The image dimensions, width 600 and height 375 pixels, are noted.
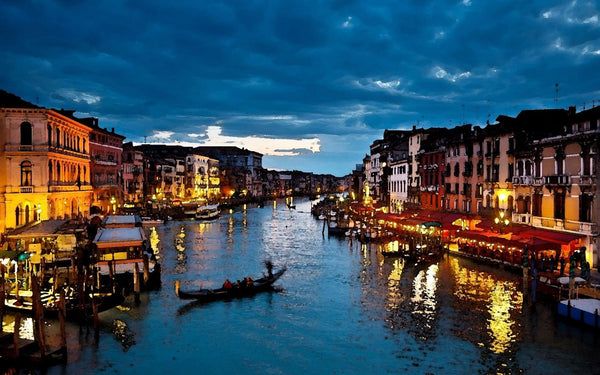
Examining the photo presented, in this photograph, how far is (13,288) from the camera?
28.3 m

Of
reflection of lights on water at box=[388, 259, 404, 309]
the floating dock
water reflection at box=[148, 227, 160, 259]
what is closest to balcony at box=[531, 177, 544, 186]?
reflection of lights on water at box=[388, 259, 404, 309]

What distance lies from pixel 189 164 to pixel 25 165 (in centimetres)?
8173

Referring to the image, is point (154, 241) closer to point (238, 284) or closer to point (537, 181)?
point (238, 284)

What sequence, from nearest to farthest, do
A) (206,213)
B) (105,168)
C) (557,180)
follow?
(557,180) < (105,168) < (206,213)

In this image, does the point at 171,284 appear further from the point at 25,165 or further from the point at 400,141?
the point at 400,141

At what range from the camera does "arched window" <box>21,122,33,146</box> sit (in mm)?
44478

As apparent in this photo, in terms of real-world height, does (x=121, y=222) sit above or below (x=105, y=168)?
below

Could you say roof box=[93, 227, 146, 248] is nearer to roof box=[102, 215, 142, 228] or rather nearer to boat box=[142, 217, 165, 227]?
roof box=[102, 215, 142, 228]

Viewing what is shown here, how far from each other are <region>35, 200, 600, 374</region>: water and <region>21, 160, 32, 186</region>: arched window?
715 inches

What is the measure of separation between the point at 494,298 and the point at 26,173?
4007 cm

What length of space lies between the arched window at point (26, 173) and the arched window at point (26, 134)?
1734 millimetres

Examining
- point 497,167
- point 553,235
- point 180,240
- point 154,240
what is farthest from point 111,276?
point 497,167

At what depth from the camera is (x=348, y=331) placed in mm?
23531

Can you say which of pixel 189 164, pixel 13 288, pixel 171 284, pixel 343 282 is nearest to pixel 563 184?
→ pixel 343 282
